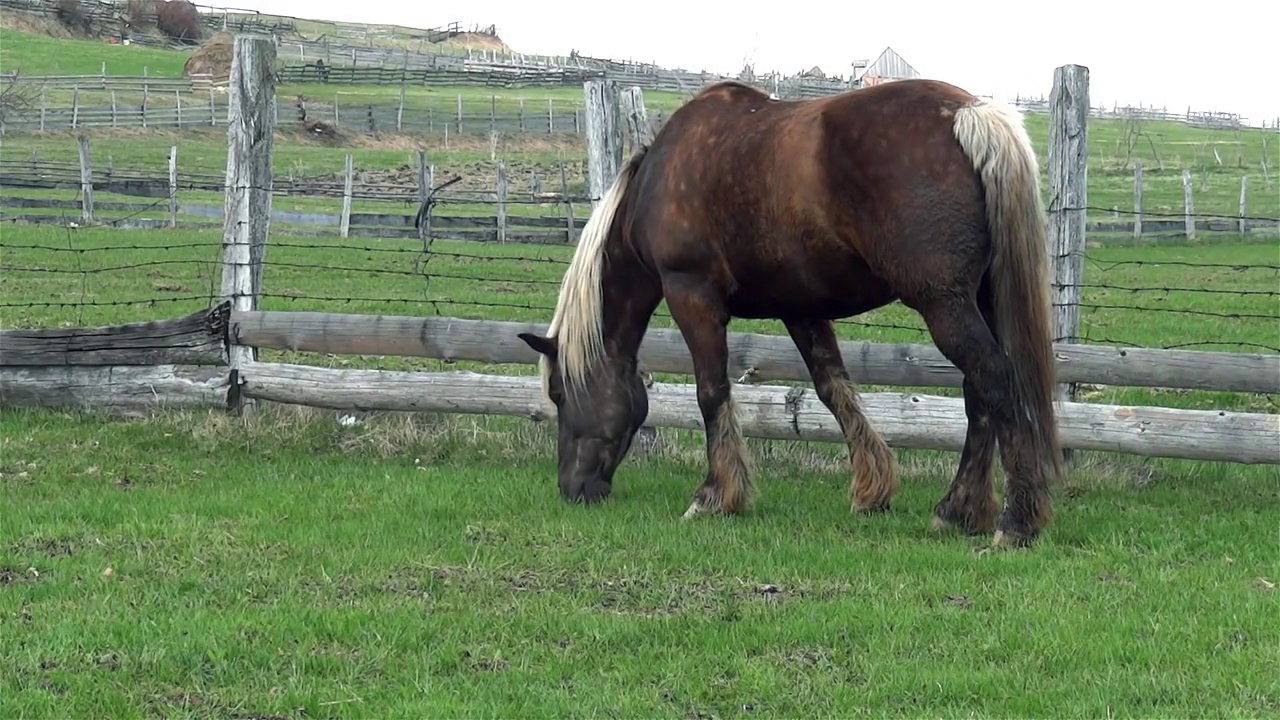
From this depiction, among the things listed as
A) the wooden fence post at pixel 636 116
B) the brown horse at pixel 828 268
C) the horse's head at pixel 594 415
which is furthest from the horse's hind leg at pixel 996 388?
the wooden fence post at pixel 636 116

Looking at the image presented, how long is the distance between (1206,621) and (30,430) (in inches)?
274

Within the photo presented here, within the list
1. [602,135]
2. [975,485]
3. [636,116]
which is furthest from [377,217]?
[975,485]

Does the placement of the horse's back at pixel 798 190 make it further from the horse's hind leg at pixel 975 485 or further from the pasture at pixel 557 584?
the pasture at pixel 557 584

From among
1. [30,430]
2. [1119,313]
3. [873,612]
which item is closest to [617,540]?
[873,612]

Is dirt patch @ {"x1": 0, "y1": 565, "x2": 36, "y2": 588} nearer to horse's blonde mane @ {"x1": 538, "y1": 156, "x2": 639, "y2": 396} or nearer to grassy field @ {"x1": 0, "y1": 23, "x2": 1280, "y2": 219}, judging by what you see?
horse's blonde mane @ {"x1": 538, "y1": 156, "x2": 639, "y2": 396}

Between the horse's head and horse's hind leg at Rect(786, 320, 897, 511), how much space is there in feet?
3.19

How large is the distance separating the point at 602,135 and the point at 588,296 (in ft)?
5.96

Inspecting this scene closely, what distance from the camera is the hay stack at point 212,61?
5903 centimetres

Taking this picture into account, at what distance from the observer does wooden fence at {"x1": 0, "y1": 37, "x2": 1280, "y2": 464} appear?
704 cm

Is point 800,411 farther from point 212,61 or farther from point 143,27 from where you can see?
point 143,27

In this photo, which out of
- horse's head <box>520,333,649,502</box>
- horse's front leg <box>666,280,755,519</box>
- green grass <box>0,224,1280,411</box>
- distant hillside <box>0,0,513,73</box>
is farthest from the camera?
distant hillside <box>0,0,513,73</box>

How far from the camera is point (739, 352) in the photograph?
7879 mm

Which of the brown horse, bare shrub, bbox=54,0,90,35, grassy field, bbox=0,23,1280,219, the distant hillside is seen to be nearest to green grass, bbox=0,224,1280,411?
the brown horse

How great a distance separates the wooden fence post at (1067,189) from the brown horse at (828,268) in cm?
162
